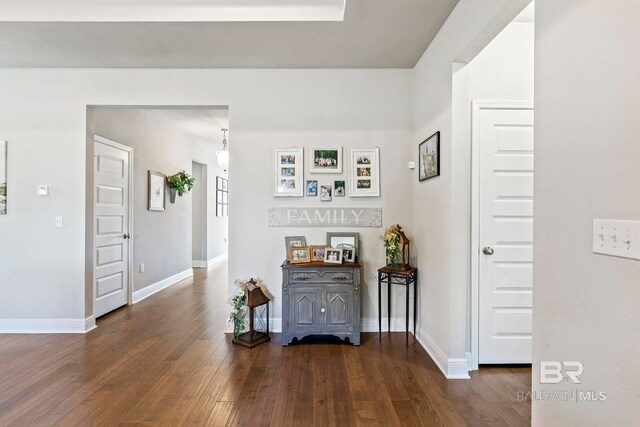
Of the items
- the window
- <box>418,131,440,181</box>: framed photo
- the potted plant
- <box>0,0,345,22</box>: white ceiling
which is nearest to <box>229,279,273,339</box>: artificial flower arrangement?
<box>418,131,440,181</box>: framed photo

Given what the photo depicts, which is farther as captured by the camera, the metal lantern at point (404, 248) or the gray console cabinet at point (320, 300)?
the metal lantern at point (404, 248)

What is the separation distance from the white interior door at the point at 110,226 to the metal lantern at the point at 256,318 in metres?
1.85

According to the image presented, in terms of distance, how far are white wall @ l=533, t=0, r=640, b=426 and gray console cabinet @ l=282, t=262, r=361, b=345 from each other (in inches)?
64.9

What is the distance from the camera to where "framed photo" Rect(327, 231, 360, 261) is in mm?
3271

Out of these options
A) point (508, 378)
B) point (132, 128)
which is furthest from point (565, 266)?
point (132, 128)

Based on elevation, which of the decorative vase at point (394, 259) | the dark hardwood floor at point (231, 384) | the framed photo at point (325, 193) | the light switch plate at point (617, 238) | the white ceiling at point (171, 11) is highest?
the white ceiling at point (171, 11)

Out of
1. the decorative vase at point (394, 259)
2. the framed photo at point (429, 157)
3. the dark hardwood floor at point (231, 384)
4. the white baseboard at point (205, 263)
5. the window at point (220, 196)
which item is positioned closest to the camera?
the dark hardwood floor at point (231, 384)

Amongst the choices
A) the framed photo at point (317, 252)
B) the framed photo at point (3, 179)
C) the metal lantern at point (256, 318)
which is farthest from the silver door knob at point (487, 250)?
the framed photo at point (3, 179)

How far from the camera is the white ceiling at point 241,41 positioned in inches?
100

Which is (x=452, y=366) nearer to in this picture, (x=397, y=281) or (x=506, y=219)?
(x=397, y=281)

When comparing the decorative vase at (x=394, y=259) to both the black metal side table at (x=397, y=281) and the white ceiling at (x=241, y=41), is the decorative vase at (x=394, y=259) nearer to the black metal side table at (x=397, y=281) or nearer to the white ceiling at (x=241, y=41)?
the black metal side table at (x=397, y=281)

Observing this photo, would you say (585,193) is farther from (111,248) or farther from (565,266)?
(111,248)

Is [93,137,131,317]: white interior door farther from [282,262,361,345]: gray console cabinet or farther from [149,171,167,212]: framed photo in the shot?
[282,262,361,345]: gray console cabinet

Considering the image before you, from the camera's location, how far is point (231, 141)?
3.36 meters
